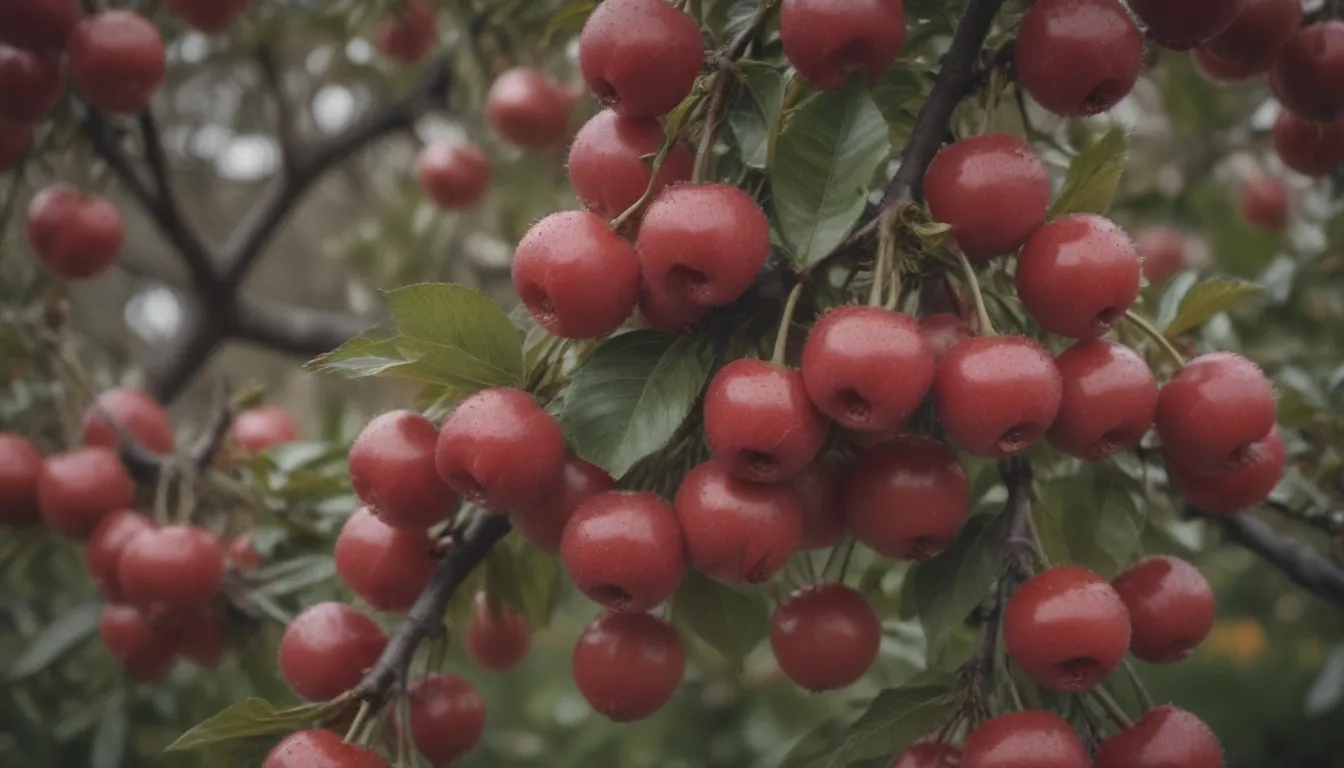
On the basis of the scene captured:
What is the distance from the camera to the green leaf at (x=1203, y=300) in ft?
3.64

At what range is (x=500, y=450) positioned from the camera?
0.90 m

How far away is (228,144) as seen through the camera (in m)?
3.93

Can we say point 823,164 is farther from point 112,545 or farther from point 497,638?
point 112,545

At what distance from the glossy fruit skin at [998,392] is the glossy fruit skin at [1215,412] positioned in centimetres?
16

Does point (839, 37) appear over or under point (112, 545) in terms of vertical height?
over

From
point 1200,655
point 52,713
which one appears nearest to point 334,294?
point 52,713

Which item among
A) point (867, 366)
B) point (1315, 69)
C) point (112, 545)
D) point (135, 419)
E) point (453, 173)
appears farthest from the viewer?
point (453, 173)

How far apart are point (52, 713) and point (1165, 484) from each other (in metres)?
1.77

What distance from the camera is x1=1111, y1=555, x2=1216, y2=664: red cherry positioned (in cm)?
102

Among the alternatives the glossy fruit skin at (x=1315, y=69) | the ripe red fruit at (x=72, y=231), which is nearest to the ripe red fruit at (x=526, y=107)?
the ripe red fruit at (x=72, y=231)

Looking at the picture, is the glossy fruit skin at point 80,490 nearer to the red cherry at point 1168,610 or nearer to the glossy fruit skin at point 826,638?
the glossy fruit skin at point 826,638

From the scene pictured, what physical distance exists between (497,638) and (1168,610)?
711 millimetres

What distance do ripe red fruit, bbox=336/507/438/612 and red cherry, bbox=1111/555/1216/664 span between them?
620mm

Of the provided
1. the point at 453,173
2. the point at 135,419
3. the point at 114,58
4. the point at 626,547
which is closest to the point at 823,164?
the point at 626,547
